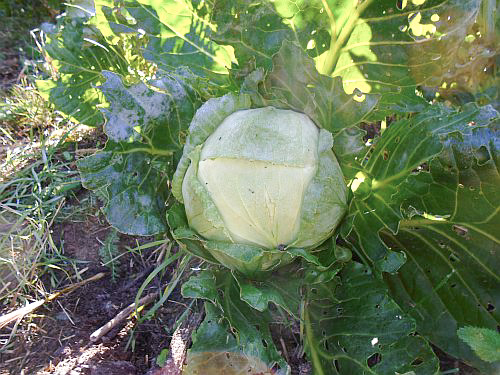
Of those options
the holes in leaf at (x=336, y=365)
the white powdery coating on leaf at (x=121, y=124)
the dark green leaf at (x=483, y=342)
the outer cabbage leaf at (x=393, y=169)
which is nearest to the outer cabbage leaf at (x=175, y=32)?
the white powdery coating on leaf at (x=121, y=124)

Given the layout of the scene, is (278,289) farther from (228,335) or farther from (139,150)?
(139,150)

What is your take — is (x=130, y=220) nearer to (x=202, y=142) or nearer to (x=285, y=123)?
(x=202, y=142)

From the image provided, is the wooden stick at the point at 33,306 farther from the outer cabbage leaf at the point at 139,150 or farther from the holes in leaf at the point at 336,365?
the holes in leaf at the point at 336,365

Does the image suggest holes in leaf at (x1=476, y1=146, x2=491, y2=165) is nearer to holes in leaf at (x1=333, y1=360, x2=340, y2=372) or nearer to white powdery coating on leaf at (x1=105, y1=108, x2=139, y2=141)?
holes in leaf at (x1=333, y1=360, x2=340, y2=372)

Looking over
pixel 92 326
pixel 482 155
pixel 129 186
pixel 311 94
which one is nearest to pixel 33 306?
pixel 92 326

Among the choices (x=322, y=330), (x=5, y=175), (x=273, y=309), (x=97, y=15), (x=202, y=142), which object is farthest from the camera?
(x=5, y=175)

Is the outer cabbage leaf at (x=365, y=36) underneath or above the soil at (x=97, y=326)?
above

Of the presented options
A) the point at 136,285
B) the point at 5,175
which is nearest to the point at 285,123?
the point at 136,285
